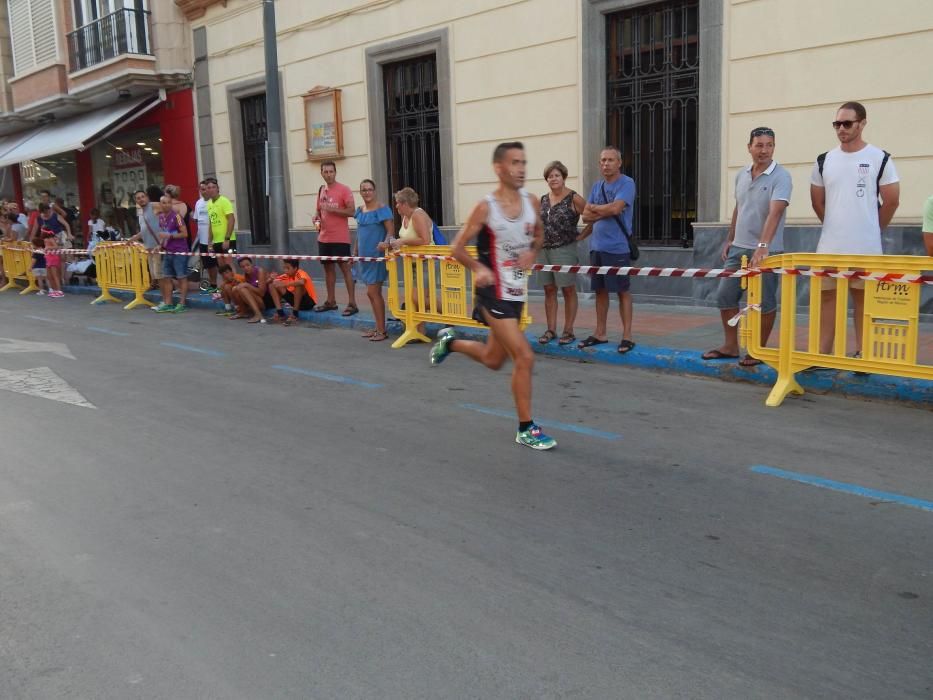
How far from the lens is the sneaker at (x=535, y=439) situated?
539cm

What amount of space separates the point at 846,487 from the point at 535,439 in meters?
1.77

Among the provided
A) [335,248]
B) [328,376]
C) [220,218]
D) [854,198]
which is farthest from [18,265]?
[854,198]

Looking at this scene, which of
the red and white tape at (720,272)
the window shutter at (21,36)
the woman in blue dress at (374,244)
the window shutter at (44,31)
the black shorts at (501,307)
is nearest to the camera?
the black shorts at (501,307)

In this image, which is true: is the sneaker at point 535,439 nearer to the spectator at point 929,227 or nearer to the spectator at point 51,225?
the spectator at point 929,227

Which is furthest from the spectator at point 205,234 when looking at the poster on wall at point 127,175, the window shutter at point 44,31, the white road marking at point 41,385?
the window shutter at point 44,31

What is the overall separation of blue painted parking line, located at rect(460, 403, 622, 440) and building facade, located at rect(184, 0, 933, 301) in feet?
17.2

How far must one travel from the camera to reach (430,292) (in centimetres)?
945

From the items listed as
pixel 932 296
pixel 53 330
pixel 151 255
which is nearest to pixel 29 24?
pixel 151 255

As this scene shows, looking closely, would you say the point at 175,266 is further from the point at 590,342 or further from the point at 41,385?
the point at 590,342

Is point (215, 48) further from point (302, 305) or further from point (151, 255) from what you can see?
point (302, 305)

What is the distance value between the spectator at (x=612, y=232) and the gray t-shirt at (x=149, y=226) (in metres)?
7.95

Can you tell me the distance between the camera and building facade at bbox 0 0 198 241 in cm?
1931

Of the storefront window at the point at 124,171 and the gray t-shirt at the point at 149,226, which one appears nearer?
the gray t-shirt at the point at 149,226

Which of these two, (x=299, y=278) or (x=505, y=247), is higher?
(x=505, y=247)
